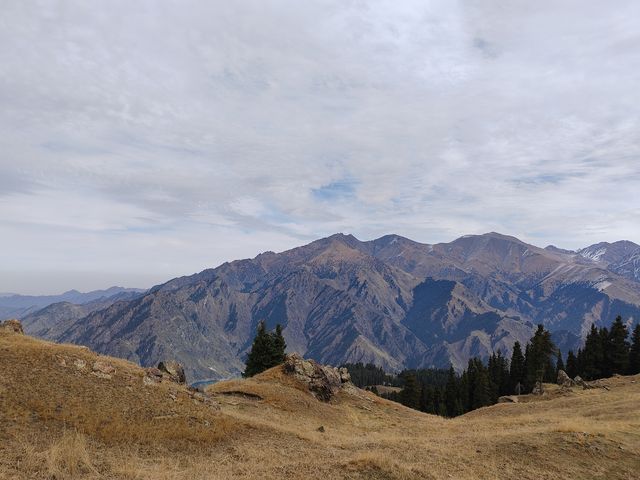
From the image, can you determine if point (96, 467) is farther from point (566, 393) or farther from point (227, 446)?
point (566, 393)

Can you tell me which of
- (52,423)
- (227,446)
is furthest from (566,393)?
(52,423)

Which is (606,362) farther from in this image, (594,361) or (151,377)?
(151,377)

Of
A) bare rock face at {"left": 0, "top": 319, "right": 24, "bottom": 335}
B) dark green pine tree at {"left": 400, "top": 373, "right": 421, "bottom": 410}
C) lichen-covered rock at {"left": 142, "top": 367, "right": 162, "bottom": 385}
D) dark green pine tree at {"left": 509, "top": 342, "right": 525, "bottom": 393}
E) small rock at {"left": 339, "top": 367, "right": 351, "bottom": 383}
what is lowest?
dark green pine tree at {"left": 400, "top": 373, "right": 421, "bottom": 410}

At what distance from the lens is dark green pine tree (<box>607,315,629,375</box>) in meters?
86.9

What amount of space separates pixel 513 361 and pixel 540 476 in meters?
104

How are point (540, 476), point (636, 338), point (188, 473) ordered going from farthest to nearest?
point (636, 338) < point (540, 476) < point (188, 473)

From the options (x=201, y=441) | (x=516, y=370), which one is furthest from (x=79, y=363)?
(x=516, y=370)

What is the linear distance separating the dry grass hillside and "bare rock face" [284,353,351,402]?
12262 mm

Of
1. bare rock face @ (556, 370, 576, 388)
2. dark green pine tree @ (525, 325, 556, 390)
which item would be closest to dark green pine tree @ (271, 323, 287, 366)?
bare rock face @ (556, 370, 576, 388)

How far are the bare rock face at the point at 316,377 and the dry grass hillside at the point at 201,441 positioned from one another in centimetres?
1226

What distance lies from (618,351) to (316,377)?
249ft

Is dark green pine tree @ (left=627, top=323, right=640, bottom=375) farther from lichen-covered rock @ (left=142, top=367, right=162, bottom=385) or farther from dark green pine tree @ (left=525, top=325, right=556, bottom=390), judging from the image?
lichen-covered rock @ (left=142, top=367, right=162, bottom=385)

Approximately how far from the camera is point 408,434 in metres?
32.5

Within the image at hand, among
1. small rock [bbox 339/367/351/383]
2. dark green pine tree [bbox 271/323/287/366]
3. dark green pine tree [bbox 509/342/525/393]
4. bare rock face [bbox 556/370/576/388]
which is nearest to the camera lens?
small rock [bbox 339/367/351/383]
